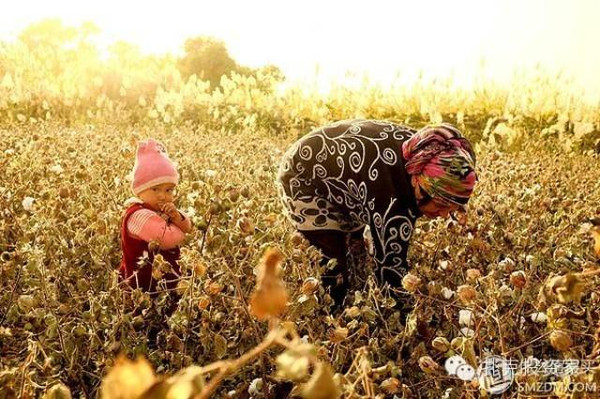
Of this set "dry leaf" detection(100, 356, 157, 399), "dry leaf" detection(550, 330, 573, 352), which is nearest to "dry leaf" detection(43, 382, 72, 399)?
"dry leaf" detection(100, 356, 157, 399)

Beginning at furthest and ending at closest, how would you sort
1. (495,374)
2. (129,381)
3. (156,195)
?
(156,195)
(495,374)
(129,381)

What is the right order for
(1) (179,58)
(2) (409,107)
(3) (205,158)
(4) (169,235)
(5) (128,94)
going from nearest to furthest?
(4) (169,235) → (3) (205,158) → (2) (409,107) → (5) (128,94) → (1) (179,58)

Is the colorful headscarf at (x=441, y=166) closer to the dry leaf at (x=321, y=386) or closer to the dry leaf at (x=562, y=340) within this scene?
the dry leaf at (x=562, y=340)

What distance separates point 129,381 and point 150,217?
2394 mm

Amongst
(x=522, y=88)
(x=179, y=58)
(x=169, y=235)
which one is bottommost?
(x=179, y=58)

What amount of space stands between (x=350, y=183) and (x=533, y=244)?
30.3 inches

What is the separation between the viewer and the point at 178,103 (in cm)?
1125

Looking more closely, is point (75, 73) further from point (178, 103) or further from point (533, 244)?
point (533, 244)

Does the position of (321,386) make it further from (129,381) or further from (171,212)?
(171,212)

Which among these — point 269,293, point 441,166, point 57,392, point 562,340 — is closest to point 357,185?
point 441,166

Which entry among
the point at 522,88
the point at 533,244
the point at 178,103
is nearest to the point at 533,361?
the point at 533,244

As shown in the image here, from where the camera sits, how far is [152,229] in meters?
2.75

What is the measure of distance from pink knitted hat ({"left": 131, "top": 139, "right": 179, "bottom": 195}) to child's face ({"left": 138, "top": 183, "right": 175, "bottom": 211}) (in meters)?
0.02

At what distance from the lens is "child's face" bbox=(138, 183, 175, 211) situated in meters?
2.94
